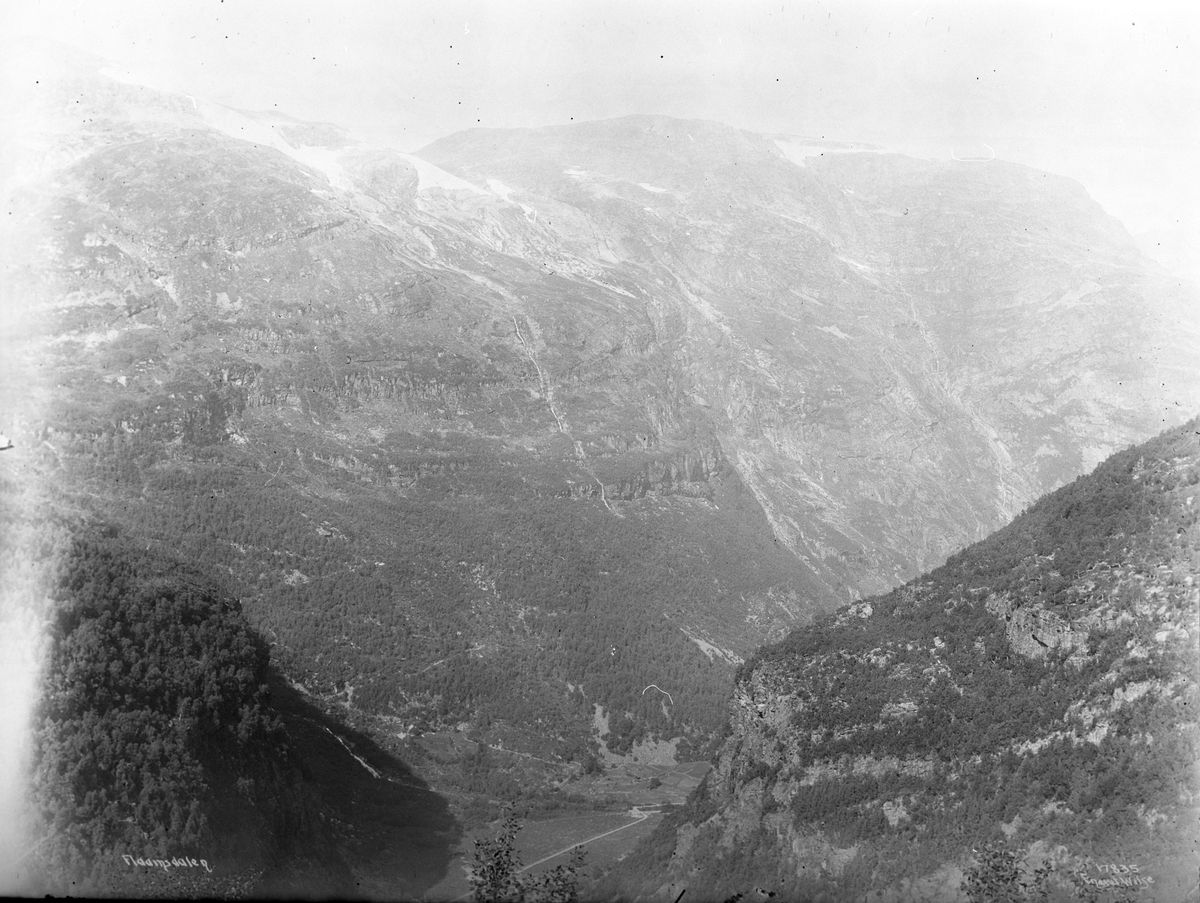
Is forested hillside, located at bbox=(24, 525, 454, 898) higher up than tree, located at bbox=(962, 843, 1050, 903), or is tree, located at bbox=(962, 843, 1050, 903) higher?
tree, located at bbox=(962, 843, 1050, 903)

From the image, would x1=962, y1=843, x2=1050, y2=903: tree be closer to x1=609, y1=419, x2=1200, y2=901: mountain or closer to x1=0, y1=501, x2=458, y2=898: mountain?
x1=609, y1=419, x2=1200, y2=901: mountain

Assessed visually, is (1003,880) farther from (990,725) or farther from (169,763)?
(169,763)

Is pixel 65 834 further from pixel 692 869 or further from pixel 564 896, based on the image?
pixel 692 869

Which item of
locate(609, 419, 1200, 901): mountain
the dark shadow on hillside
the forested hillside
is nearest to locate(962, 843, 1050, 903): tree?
locate(609, 419, 1200, 901): mountain
